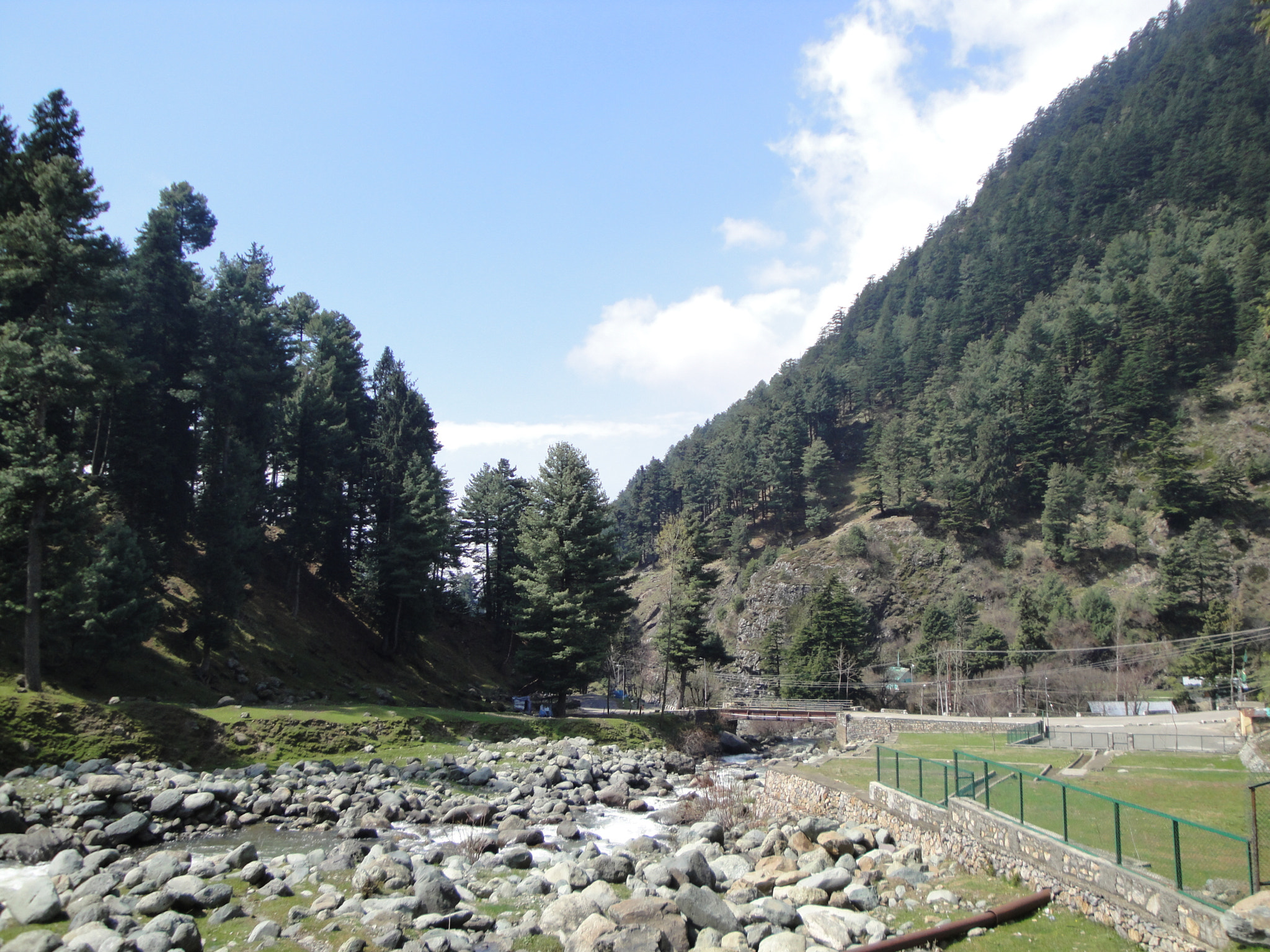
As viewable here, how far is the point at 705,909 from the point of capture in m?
12.3

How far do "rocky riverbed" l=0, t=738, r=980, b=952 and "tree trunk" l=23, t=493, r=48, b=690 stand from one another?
4.86 metres

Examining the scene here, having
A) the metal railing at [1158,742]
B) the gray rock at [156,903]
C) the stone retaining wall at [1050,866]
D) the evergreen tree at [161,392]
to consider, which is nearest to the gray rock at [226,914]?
the gray rock at [156,903]

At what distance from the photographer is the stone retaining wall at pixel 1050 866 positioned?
9.94 m

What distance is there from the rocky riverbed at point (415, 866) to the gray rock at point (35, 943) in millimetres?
33

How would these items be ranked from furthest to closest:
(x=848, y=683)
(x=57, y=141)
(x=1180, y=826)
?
(x=848, y=683) < (x=57, y=141) < (x=1180, y=826)

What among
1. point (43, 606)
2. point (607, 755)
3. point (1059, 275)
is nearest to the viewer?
point (43, 606)

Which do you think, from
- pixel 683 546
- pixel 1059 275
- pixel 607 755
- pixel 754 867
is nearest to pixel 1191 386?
pixel 1059 275

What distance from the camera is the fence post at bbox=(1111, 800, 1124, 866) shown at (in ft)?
37.0

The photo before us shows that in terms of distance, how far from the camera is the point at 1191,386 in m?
83.6

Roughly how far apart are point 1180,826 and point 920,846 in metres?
7.44

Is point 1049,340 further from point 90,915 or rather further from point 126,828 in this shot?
point 90,915

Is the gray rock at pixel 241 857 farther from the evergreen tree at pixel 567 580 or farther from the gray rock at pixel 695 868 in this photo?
the evergreen tree at pixel 567 580

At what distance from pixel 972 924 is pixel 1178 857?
3.27 m

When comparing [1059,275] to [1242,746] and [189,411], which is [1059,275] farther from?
[189,411]
